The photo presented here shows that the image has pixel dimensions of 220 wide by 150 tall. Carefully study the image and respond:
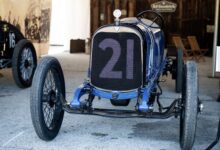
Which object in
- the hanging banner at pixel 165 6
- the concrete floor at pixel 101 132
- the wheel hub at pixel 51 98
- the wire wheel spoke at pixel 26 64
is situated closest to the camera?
the concrete floor at pixel 101 132

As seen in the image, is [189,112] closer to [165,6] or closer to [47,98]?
[47,98]

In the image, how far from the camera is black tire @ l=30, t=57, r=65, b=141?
12.3ft

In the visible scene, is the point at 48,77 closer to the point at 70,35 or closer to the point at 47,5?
the point at 47,5

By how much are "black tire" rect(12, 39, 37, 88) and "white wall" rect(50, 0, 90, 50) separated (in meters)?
7.69

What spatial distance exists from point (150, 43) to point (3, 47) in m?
3.11

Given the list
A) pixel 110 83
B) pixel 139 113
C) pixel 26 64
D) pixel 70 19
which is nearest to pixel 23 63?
pixel 26 64

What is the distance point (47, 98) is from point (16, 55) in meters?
2.61

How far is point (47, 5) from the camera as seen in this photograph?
40.7 ft

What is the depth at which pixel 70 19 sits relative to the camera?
1486cm

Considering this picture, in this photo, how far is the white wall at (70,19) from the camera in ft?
48.0

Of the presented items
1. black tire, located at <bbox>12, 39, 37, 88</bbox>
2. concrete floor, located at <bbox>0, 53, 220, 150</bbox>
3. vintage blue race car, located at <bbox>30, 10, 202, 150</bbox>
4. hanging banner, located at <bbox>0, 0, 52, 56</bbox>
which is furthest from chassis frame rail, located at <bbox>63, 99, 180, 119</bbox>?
hanging banner, located at <bbox>0, 0, 52, 56</bbox>

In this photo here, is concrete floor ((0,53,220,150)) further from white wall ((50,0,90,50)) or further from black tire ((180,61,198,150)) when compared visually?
white wall ((50,0,90,50))

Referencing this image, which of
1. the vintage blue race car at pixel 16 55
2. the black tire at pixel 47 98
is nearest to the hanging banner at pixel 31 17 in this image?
the vintage blue race car at pixel 16 55

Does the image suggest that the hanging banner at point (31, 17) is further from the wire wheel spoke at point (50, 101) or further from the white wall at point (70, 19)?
the wire wheel spoke at point (50, 101)
